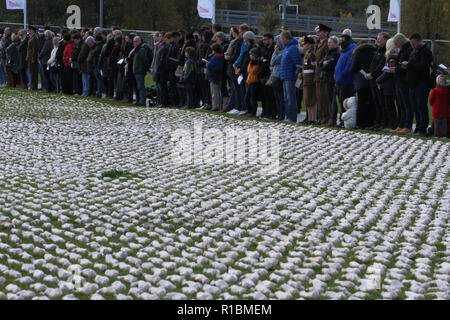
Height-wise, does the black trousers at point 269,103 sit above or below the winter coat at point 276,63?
below

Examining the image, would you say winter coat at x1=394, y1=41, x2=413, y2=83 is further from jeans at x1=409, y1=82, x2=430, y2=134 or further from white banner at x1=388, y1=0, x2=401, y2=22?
white banner at x1=388, y1=0, x2=401, y2=22

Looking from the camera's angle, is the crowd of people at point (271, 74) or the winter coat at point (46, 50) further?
the winter coat at point (46, 50)

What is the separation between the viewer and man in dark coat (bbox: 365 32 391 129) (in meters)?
17.0

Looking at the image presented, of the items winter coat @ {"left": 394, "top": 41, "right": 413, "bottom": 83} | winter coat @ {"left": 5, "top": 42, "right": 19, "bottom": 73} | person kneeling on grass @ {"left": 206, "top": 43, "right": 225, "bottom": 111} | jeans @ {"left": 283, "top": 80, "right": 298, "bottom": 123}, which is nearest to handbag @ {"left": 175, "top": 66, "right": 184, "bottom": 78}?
person kneeling on grass @ {"left": 206, "top": 43, "right": 225, "bottom": 111}

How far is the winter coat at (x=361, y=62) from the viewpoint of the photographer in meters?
17.3

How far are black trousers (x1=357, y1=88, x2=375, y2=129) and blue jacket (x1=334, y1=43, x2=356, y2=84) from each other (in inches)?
15.4

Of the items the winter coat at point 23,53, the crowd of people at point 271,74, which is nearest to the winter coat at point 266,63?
the crowd of people at point 271,74

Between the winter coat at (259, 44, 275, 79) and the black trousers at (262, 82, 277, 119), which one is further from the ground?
the winter coat at (259, 44, 275, 79)

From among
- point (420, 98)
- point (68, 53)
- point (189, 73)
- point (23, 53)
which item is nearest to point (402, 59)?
point (420, 98)

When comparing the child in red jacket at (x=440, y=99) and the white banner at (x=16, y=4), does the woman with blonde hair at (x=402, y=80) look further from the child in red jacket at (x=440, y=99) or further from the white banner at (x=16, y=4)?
the white banner at (x=16, y=4)

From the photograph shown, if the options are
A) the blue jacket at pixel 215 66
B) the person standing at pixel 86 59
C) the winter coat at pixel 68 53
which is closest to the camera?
the blue jacket at pixel 215 66

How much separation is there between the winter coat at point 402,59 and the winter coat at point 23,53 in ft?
53.7

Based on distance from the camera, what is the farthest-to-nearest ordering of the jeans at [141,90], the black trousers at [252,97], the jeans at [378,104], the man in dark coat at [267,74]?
1. the jeans at [141,90]
2. the black trousers at [252,97]
3. the man in dark coat at [267,74]
4. the jeans at [378,104]

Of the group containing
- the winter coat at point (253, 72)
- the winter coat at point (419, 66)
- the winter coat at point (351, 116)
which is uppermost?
the winter coat at point (419, 66)
